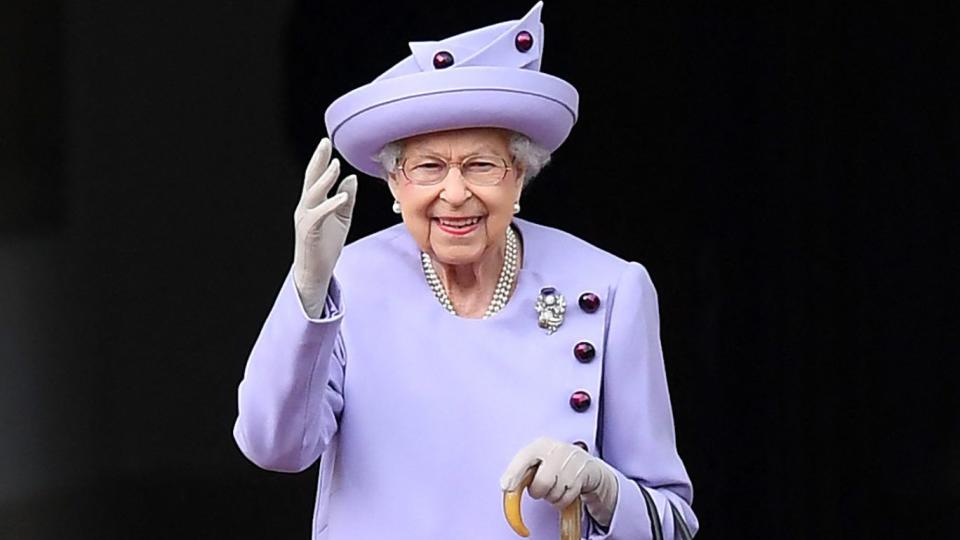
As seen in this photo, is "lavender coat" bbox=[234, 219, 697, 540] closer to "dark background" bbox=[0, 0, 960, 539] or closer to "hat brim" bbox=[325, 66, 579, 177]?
"hat brim" bbox=[325, 66, 579, 177]

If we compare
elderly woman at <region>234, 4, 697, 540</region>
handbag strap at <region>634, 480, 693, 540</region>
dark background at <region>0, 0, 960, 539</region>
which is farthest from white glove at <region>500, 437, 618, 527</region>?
dark background at <region>0, 0, 960, 539</region>

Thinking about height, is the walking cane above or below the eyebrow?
below

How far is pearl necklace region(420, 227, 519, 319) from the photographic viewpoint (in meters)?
3.25

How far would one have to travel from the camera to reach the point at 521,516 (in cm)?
311

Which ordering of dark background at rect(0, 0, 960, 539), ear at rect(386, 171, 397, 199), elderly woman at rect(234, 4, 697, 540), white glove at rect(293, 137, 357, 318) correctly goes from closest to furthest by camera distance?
white glove at rect(293, 137, 357, 318)
elderly woman at rect(234, 4, 697, 540)
ear at rect(386, 171, 397, 199)
dark background at rect(0, 0, 960, 539)

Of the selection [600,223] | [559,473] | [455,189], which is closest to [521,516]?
[559,473]

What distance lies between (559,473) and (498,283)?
0.37m

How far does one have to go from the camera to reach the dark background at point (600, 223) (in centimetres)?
550

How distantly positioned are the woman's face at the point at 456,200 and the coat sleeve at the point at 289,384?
0.61 feet

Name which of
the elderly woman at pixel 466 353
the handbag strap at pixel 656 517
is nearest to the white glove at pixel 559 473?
the elderly woman at pixel 466 353

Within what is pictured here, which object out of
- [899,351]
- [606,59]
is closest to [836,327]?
[899,351]

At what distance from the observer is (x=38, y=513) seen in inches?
220

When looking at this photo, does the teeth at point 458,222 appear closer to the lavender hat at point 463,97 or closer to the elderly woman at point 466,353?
the elderly woman at point 466,353

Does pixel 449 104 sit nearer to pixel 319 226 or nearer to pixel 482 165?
pixel 482 165
